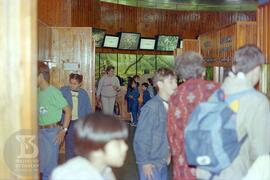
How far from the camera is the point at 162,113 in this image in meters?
4.21

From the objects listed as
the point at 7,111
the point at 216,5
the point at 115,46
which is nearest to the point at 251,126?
the point at 7,111

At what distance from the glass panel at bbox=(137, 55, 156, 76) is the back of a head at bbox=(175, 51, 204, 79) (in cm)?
1498

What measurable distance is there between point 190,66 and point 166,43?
15581mm

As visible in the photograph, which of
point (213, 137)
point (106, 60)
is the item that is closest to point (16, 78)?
point (213, 137)

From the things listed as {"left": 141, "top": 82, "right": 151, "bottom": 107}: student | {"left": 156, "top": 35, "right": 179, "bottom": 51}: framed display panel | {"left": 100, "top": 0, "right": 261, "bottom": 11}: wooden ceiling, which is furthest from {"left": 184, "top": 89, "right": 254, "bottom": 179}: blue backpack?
{"left": 156, "top": 35, "right": 179, "bottom": 51}: framed display panel

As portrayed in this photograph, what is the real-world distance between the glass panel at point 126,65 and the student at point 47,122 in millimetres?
12706

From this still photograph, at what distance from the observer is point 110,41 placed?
17391 mm

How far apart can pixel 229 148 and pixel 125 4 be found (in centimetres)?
1555

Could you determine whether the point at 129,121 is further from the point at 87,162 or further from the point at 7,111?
the point at 87,162

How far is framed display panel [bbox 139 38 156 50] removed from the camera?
18.4 meters

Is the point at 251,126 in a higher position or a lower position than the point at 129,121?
higher

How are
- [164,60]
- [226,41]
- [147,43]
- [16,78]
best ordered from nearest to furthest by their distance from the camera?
[16,78] → [226,41] → [147,43] → [164,60]

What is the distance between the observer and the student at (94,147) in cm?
232

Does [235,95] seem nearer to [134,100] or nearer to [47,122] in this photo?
[47,122]
